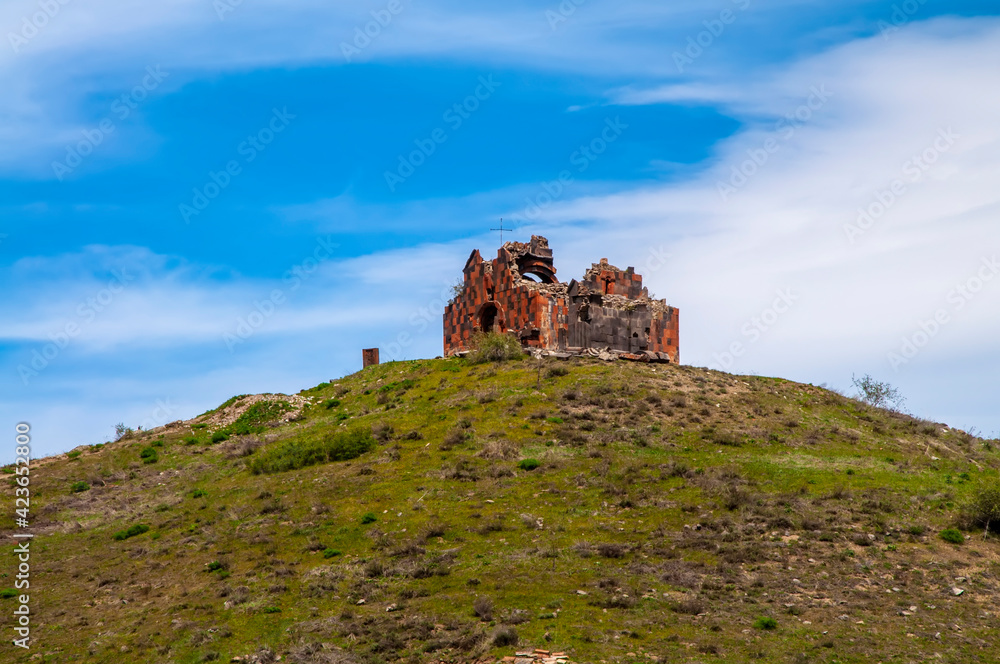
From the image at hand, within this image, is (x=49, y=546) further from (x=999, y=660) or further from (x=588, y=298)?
(x=999, y=660)

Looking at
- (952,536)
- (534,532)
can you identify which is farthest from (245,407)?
(952,536)

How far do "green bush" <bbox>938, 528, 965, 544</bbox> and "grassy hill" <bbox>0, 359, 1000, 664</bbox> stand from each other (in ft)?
0.58

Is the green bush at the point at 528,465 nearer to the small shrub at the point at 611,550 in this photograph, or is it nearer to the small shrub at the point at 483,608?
the small shrub at the point at 611,550

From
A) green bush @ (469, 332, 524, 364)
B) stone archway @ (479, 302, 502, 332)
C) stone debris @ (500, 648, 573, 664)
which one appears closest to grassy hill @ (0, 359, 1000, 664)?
stone debris @ (500, 648, 573, 664)

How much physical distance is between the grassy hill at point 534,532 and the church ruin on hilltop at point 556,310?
3026 mm

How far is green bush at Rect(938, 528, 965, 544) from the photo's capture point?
95.9 ft

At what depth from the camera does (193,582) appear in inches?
1173

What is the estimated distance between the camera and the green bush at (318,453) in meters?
39.5

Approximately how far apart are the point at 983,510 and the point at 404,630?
58.5 feet

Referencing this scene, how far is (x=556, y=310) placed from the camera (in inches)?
1925

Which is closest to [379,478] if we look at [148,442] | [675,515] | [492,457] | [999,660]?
[492,457]

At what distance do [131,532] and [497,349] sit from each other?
1873cm

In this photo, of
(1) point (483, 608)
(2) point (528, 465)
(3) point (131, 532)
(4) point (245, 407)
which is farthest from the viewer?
(4) point (245, 407)

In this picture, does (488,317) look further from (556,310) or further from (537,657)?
(537,657)
